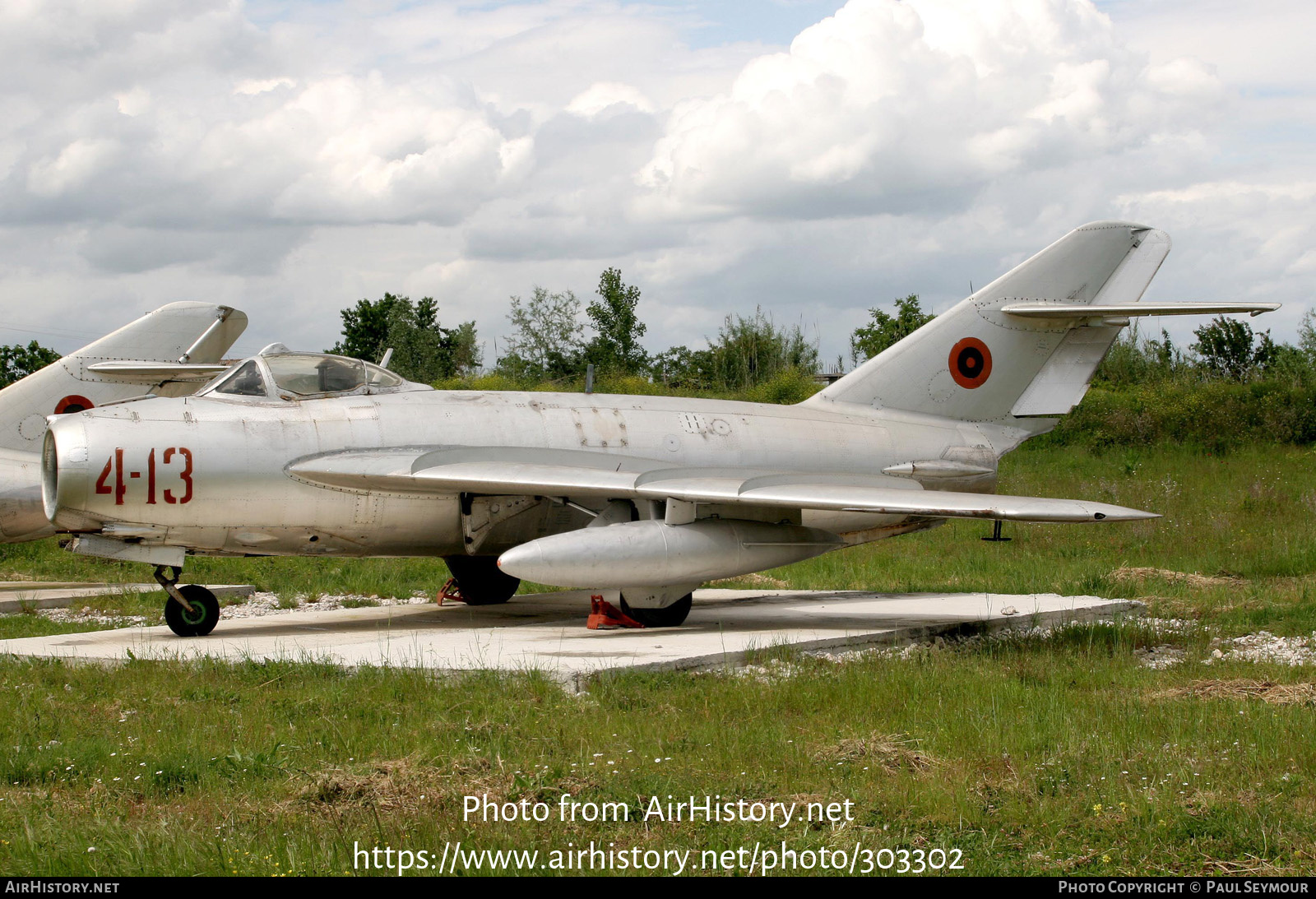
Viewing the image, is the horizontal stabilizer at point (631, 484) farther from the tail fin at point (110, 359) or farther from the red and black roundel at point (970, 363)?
the tail fin at point (110, 359)

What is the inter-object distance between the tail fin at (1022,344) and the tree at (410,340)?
1081 inches

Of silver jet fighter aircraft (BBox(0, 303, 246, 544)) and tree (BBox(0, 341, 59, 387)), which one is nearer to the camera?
silver jet fighter aircraft (BBox(0, 303, 246, 544))

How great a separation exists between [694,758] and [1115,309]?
8508mm

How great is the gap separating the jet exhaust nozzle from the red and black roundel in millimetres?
3069

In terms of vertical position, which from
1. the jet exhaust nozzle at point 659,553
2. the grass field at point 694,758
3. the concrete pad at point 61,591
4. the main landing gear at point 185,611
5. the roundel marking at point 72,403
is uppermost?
the roundel marking at point 72,403

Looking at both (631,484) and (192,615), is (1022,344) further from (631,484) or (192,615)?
(192,615)

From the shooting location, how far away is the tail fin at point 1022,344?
42.8 ft

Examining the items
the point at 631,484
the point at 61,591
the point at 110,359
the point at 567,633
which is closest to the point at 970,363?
the point at 631,484

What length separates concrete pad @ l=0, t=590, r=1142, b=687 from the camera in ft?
28.6

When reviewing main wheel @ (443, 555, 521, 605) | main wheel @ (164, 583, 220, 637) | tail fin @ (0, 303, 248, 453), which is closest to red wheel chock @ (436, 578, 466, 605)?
main wheel @ (443, 555, 521, 605)

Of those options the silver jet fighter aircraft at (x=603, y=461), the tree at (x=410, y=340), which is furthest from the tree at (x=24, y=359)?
the silver jet fighter aircraft at (x=603, y=461)

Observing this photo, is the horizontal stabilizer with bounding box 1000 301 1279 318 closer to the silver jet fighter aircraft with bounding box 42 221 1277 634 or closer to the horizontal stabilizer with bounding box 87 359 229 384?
the silver jet fighter aircraft with bounding box 42 221 1277 634

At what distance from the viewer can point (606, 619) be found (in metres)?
10.9

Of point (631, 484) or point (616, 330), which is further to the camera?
point (616, 330)
